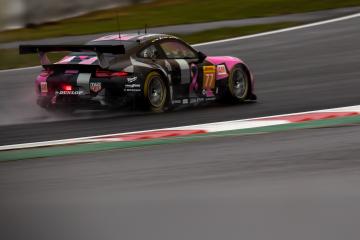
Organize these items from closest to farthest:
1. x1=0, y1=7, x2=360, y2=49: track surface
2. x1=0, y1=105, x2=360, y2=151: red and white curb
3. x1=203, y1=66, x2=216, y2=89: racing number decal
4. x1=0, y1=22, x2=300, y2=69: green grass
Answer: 1. x1=0, y1=105, x2=360, y2=151: red and white curb
2. x1=203, y1=66, x2=216, y2=89: racing number decal
3. x1=0, y1=22, x2=300, y2=69: green grass
4. x1=0, y1=7, x2=360, y2=49: track surface

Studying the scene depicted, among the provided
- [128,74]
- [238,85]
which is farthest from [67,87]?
[238,85]

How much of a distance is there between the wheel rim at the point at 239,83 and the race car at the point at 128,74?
0.96 ft

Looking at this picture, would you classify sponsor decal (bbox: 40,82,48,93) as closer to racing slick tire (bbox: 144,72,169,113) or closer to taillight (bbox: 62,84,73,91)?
taillight (bbox: 62,84,73,91)

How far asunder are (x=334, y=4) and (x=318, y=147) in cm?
1537

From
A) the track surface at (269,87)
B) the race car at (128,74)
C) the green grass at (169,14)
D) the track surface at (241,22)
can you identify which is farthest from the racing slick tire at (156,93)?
the green grass at (169,14)

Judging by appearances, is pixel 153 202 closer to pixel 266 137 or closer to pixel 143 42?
pixel 266 137

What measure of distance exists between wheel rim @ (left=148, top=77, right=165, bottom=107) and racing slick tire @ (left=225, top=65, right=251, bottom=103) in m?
1.25

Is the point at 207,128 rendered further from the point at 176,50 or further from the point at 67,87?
the point at 176,50

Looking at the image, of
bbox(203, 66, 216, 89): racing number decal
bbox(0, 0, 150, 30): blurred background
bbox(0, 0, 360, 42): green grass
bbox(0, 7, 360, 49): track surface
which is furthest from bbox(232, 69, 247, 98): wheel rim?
bbox(0, 0, 360, 42): green grass

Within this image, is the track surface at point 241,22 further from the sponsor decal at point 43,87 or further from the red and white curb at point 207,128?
the red and white curb at point 207,128

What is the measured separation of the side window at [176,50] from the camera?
1216cm

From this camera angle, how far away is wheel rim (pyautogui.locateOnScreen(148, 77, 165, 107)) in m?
11.7

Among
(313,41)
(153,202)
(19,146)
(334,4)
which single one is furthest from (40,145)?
(334,4)

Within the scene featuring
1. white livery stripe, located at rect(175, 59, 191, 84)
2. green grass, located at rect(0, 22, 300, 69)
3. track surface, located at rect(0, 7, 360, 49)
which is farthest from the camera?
track surface, located at rect(0, 7, 360, 49)
